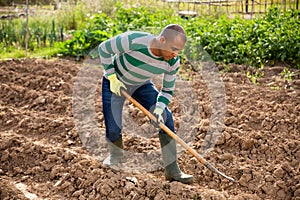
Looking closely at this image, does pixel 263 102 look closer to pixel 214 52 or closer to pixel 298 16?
pixel 214 52

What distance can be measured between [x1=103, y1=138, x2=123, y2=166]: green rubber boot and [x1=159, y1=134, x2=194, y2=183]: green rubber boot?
15.2 inches

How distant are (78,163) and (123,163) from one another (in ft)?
1.14

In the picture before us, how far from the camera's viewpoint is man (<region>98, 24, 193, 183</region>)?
9.57 feet

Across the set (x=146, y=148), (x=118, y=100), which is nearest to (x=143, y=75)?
(x=118, y=100)

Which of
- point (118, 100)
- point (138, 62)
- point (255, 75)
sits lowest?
point (255, 75)

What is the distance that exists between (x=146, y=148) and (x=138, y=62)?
962 millimetres

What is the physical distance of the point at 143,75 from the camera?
3.12 meters

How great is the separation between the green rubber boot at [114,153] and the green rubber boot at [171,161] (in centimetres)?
39

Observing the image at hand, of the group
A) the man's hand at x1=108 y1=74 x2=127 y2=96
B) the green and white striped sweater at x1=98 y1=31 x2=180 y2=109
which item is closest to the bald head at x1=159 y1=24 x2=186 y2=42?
the green and white striped sweater at x1=98 y1=31 x2=180 y2=109

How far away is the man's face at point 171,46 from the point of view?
9.05 ft

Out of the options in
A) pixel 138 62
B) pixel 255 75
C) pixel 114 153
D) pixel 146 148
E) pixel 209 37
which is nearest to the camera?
pixel 138 62

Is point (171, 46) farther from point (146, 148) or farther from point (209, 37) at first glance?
point (209, 37)

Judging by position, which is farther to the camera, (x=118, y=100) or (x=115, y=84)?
(x=118, y=100)

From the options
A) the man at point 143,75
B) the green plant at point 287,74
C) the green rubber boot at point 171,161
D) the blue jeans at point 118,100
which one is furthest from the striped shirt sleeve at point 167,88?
the green plant at point 287,74
